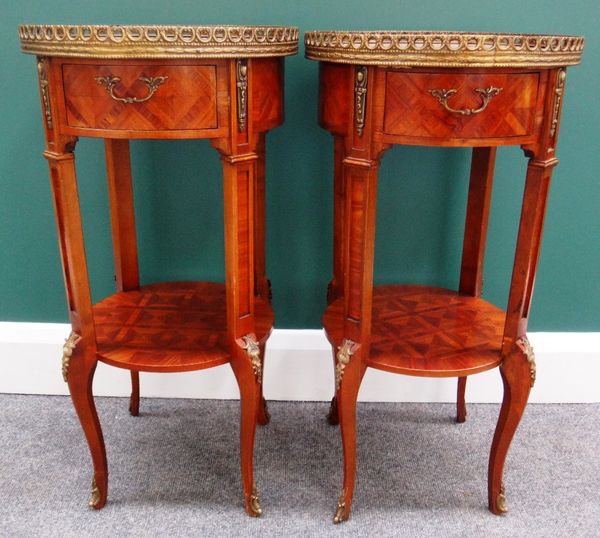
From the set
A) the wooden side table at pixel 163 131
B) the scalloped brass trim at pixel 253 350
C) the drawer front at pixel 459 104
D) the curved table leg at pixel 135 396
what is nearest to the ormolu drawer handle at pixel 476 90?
the drawer front at pixel 459 104

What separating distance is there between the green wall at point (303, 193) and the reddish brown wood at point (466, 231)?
163 millimetres

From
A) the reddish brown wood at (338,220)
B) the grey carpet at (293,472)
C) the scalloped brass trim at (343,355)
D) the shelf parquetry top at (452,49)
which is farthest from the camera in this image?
the reddish brown wood at (338,220)

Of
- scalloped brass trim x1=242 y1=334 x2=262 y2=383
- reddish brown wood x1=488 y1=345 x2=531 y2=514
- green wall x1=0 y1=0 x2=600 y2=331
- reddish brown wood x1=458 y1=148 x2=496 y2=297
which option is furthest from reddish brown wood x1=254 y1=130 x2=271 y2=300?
reddish brown wood x1=488 y1=345 x2=531 y2=514

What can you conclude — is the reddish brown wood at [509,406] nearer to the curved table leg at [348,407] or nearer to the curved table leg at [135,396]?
the curved table leg at [348,407]

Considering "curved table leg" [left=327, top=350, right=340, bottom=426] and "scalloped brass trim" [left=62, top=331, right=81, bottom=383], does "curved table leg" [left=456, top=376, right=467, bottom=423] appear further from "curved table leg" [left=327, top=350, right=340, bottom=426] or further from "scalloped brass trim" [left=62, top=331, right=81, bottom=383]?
"scalloped brass trim" [left=62, top=331, right=81, bottom=383]

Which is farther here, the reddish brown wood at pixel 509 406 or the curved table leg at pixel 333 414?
the curved table leg at pixel 333 414

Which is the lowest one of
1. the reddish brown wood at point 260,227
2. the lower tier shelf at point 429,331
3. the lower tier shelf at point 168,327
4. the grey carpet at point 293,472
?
the grey carpet at point 293,472

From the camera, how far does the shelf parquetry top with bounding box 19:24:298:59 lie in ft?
4.28

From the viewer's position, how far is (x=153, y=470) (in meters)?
1.91

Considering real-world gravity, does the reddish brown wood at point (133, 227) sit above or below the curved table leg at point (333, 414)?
above

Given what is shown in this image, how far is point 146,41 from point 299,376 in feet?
4.21

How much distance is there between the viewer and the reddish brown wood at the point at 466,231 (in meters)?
1.36

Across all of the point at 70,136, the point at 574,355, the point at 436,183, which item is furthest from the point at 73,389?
the point at 574,355

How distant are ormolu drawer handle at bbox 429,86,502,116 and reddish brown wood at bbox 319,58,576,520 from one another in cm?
1
